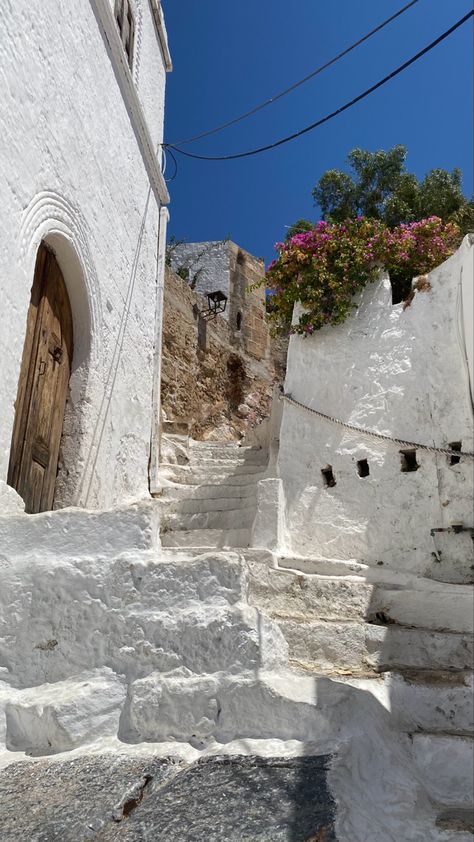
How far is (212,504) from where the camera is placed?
6211mm

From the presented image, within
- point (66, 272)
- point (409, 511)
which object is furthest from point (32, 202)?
point (409, 511)

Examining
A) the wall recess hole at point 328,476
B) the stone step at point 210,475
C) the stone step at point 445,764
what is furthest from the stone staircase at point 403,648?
the stone step at point 210,475

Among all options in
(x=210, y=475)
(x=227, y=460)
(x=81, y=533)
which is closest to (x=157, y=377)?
(x=210, y=475)

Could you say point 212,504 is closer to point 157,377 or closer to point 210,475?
point 210,475

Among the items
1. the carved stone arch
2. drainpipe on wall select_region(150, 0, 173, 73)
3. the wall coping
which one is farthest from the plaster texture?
drainpipe on wall select_region(150, 0, 173, 73)

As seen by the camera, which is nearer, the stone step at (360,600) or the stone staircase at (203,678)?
the stone staircase at (203,678)

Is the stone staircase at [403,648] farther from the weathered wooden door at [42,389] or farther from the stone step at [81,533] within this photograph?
the weathered wooden door at [42,389]

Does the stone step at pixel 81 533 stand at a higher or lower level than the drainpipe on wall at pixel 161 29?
lower

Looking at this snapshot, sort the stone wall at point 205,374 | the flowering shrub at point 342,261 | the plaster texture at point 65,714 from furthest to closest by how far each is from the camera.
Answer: the stone wall at point 205,374 → the flowering shrub at point 342,261 → the plaster texture at point 65,714

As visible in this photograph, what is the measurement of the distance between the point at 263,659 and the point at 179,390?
9766mm

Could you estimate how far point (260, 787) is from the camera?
89.9 inches

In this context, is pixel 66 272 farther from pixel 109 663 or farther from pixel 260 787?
pixel 260 787

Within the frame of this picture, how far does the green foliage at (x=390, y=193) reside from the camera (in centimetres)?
1077

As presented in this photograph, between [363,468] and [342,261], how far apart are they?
6.73 ft
